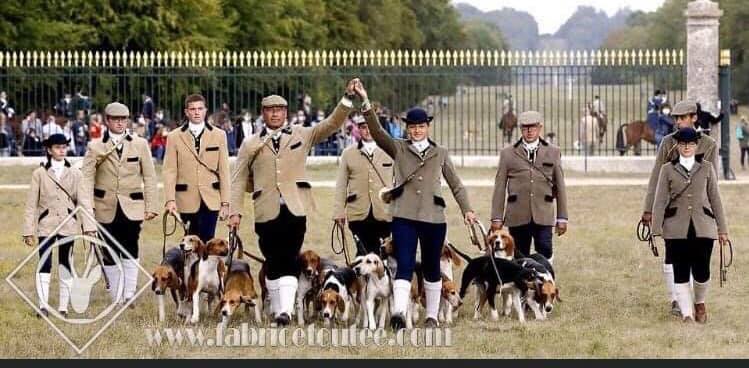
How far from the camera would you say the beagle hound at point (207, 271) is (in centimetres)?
1273

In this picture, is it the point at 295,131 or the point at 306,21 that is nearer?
the point at 295,131

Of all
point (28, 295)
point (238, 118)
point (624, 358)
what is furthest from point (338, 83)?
point (624, 358)

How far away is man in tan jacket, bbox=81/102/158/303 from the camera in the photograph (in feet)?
45.2

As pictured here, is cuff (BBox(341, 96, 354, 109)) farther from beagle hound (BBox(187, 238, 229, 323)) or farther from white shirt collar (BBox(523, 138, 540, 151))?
white shirt collar (BBox(523, 138, 540, 151))

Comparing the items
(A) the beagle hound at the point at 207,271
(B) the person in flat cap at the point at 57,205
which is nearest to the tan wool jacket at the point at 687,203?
(A) the beagle hound at the point at 207,271

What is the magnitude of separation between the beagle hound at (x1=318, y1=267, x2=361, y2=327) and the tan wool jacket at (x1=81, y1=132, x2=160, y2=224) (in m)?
2.12

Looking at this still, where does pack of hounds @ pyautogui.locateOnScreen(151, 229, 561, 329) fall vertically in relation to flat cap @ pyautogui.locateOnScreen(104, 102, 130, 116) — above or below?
below

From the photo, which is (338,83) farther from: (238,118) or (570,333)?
(570,333)

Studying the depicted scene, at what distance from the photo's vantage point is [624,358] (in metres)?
11.1

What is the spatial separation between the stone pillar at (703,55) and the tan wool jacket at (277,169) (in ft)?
60.7

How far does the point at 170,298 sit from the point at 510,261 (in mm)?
3305

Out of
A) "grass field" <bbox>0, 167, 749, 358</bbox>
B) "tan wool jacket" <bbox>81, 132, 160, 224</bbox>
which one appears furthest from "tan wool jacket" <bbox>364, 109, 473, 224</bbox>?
"tan wool jacket" <bbox>81, 132, 160, 224</bbox>

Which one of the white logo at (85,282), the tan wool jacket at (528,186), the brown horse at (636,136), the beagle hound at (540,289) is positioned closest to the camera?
the beagle hound at (540,289)

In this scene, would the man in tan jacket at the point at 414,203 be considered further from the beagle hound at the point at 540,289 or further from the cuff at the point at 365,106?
the beagle hound at the point at 540,289
